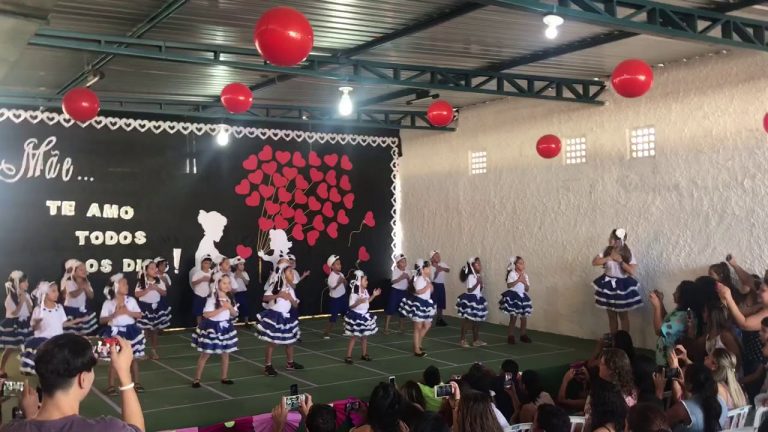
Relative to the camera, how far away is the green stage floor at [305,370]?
6.82 meters

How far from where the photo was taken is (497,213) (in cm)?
1202

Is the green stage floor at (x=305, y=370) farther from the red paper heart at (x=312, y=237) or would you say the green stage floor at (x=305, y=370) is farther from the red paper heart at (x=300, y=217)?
the red paper heart at (x=300, y=217)

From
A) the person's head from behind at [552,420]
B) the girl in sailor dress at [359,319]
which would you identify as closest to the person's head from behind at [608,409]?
the person's head from behind at [552,420]

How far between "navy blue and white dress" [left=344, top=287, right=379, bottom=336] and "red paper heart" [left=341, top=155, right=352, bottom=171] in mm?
5071

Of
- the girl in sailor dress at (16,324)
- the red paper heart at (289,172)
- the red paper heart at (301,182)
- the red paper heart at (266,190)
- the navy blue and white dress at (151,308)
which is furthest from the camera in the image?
the red paper heart at (301,182)

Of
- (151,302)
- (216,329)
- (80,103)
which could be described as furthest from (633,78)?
(151,302)

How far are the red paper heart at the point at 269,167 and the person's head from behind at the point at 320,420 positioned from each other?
9447 mm

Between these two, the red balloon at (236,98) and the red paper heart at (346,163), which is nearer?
the red balloon at (236,98)

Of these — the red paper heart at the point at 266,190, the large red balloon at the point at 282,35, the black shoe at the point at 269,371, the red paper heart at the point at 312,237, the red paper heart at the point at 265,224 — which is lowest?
the black shoe at the point at 269,371

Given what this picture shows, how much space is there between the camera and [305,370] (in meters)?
8.48

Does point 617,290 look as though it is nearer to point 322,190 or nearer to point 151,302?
point 322,190

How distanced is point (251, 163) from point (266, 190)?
0.57 meters

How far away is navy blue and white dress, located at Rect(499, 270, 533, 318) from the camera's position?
400 inches

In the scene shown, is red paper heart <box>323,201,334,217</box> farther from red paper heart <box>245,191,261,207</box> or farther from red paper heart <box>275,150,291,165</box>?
red paper heart <box>245,191,261,207</box>
